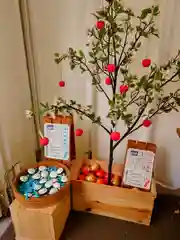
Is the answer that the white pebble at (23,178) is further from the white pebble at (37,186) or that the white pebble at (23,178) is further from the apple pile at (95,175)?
the apple pile at (95,175)

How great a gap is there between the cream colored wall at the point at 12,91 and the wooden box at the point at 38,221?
34 cm

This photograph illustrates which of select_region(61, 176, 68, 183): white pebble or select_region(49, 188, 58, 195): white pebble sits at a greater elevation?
select_region(61, 176, 68, 183): white pebble

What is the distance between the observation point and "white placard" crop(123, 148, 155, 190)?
1.46m

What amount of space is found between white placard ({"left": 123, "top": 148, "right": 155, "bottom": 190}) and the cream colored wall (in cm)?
74

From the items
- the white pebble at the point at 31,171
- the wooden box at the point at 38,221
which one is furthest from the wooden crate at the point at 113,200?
the white pebble at the point at 31,171

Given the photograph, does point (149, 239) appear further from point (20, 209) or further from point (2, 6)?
point (2, 6)

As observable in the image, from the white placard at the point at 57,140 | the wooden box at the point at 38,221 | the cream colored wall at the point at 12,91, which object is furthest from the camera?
the white placard at the point at 57,140

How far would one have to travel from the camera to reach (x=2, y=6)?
4.52ft

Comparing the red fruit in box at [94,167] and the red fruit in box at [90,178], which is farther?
the red fruit in box at [94,167]

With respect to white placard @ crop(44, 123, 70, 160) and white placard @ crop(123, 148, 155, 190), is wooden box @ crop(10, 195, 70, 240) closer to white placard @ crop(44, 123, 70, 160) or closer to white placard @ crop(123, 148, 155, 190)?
white placard @ crop(44, 123, 70, 160)

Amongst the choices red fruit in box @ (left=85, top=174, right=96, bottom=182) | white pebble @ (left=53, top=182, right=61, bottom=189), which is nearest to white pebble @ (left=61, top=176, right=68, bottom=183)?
white pebble @ (left=53, top=182, right=61, bottom=189)

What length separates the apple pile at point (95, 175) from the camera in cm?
153

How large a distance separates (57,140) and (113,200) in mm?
495

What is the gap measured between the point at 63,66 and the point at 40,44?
0.20 m
